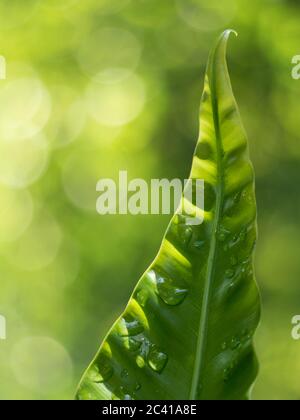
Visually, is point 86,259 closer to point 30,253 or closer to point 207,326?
point 30,253

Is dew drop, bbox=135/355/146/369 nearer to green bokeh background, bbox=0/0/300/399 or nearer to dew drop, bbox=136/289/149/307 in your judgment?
dew drop, bbox=136/289/149/307

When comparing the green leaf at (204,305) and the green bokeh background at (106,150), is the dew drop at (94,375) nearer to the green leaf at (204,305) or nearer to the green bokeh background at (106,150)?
the green leaf at (204,305)

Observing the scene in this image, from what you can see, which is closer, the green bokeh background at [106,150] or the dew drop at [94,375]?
the dew drop at [94,375]

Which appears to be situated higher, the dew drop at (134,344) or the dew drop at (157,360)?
the dew drop at (134,344)

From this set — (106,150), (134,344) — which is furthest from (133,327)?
(106,150)

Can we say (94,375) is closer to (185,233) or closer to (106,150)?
(185,233)

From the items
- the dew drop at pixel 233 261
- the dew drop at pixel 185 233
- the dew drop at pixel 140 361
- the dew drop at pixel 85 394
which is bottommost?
the dew drop at pixel 85 394

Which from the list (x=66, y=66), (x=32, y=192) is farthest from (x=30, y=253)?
(x=66, y=66)

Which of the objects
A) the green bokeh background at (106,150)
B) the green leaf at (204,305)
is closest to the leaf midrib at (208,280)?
the green leaf at (204,305)
